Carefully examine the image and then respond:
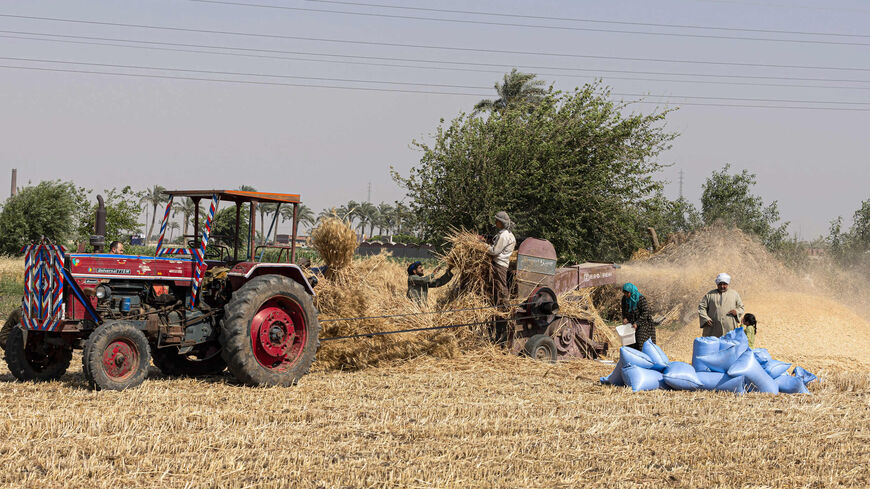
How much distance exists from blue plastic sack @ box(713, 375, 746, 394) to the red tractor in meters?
4.47

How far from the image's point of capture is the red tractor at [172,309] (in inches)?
326

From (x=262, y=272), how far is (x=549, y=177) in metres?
15.0

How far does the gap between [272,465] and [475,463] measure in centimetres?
134

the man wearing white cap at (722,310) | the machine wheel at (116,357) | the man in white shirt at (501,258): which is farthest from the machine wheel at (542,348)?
the machine wheel at (116,357)

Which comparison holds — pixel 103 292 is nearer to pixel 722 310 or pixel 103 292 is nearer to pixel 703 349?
pixel 703 349

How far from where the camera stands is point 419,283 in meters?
11.2

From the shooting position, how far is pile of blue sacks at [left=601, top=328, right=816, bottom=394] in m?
9.01

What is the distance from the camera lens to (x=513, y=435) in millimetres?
6508

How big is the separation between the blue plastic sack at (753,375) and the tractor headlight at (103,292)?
656 cm

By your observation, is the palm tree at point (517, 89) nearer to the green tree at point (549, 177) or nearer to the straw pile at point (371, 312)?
the green tree at point (549, 177)

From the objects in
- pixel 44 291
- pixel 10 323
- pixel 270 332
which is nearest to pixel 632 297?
pixel 270 332

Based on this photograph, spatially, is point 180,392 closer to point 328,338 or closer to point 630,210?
point 328,338

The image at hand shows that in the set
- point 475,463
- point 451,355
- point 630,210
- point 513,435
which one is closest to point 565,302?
point 451,355

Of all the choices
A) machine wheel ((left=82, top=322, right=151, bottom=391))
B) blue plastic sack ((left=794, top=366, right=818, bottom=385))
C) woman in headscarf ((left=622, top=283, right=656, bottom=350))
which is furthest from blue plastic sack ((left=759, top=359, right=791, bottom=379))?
machine wheel ((left=82, top=322, right=151, bottom=391))
